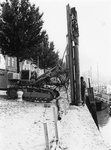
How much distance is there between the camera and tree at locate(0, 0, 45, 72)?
673 inches

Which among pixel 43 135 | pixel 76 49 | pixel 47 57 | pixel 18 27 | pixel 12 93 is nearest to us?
pixel 43 135

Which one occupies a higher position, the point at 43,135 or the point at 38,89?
the point at 38,89

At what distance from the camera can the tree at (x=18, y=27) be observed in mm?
17094

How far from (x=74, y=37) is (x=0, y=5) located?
1193 centimetres

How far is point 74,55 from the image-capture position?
9758 millimetres

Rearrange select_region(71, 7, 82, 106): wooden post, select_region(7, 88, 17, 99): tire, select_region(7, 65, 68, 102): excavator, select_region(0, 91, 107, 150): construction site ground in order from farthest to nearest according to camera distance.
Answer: select_region(7, 88, 17, 99): tire → select_region(7, 65, 68, 102): excavator → select_region(71, 7, 82, 106): wooden post → select_region(0, 91, 107, 150): construction site ground

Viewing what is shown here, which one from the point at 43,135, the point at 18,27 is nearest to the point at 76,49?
the point at 43,135

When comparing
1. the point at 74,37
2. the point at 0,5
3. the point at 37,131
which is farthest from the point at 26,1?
the point at 37,131

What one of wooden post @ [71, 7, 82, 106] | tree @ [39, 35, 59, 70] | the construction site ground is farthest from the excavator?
tree @ [39, 35, 59, 70]

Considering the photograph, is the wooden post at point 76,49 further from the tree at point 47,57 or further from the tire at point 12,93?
the tree at point 47,57

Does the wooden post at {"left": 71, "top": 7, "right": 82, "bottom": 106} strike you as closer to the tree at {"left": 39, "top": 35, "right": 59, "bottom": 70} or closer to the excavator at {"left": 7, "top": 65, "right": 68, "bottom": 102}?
the excavator at {"left": 7, "top": 65, "right": 68, "bottom": 102}

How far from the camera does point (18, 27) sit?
17234 mm

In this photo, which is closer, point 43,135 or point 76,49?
point 43,135

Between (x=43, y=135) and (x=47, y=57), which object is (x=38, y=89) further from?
(x=47, y=57)
